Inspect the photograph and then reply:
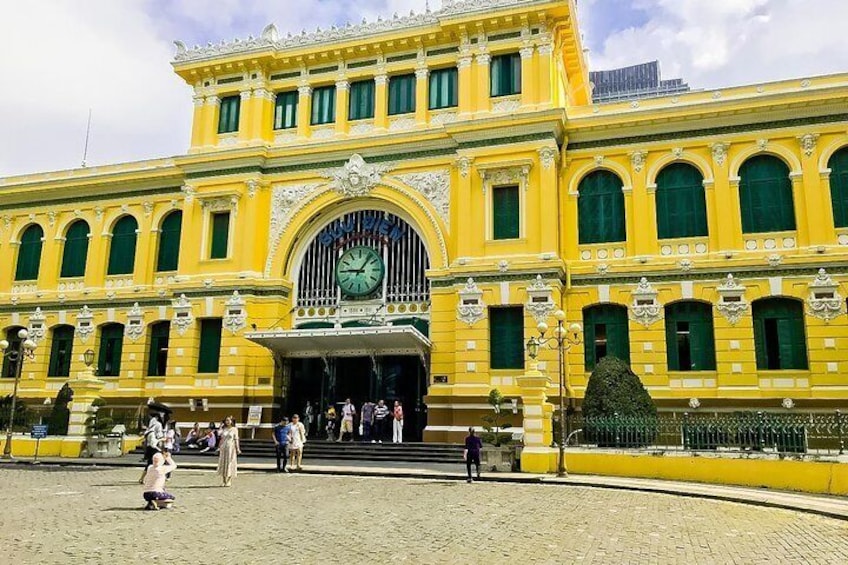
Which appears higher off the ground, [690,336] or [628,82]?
[628,82]

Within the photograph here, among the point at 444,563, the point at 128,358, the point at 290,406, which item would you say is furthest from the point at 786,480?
the point at 128,358

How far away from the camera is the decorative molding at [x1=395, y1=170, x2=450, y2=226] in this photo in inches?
1171

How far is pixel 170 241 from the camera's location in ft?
116

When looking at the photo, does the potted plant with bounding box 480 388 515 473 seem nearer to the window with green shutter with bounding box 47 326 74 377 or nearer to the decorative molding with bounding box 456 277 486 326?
the decorative molding with bounding box 456 277 486 326

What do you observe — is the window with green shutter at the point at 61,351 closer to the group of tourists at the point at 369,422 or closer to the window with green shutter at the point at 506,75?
the group of tourists at the point at 369,422

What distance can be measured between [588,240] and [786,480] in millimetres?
13044

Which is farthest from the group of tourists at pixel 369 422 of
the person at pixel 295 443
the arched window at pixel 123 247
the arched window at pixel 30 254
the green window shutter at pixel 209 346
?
the arched window at pixel 30 254

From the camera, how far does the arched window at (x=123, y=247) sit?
118ft

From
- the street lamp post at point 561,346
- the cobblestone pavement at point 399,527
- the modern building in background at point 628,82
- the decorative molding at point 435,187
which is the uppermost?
the modern building in background at point 628,82

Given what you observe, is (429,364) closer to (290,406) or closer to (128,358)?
(290,406)

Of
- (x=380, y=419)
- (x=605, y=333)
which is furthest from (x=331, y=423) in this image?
(x=605, y=333)

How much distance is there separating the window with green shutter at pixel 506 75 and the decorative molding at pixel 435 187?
162 inches

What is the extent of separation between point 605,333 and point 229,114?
19.9 m

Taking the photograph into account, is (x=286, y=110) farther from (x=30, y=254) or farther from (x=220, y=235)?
(x=30, y=254)
